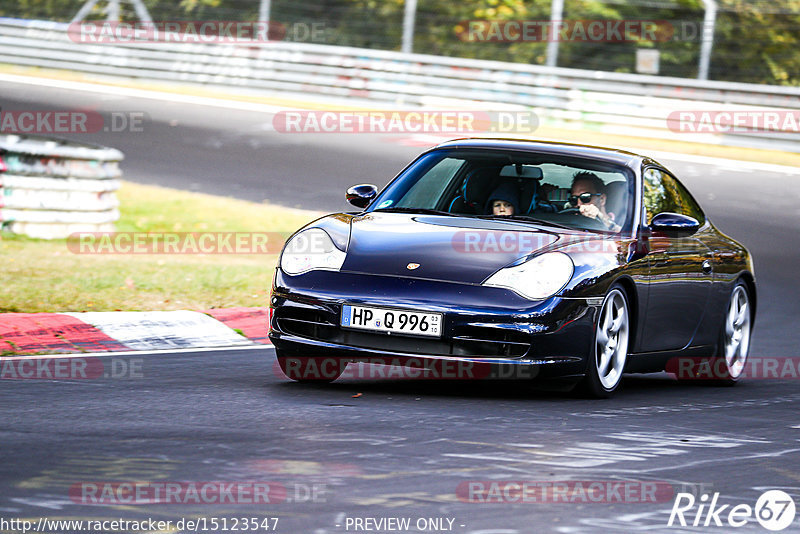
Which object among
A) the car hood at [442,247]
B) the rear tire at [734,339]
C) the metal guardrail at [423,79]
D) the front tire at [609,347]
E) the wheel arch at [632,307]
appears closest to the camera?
the car hood at [442,247]

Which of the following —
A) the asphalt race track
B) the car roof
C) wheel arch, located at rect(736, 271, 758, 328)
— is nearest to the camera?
the asphalt race track

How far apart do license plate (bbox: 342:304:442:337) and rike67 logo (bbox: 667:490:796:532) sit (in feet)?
6.50

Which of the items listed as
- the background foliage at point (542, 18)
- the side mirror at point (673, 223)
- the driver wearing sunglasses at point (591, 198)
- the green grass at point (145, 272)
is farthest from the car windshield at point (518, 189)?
the background foliage at point (542, 18)

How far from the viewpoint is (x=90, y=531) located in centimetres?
409

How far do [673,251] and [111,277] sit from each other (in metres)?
4.90

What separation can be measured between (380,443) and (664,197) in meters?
3.37

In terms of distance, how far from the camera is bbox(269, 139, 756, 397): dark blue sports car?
6.71m

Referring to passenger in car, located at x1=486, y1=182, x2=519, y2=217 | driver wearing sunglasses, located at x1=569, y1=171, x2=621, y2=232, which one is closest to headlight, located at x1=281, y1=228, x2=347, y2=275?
passenger in car, located at x1=486, y1=182, x2=519, y2=217

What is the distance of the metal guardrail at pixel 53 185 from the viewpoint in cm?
1258

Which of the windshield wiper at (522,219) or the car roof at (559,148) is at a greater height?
the car roof at (559,148)

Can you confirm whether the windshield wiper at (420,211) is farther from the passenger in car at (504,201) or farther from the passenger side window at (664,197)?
the passenger side window at (664,197)

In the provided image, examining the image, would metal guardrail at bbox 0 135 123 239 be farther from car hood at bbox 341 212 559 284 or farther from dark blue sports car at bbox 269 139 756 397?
car hood at bbox 341 212 559 284

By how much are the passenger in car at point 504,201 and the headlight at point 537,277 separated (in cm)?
91

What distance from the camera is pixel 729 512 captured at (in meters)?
4.78
